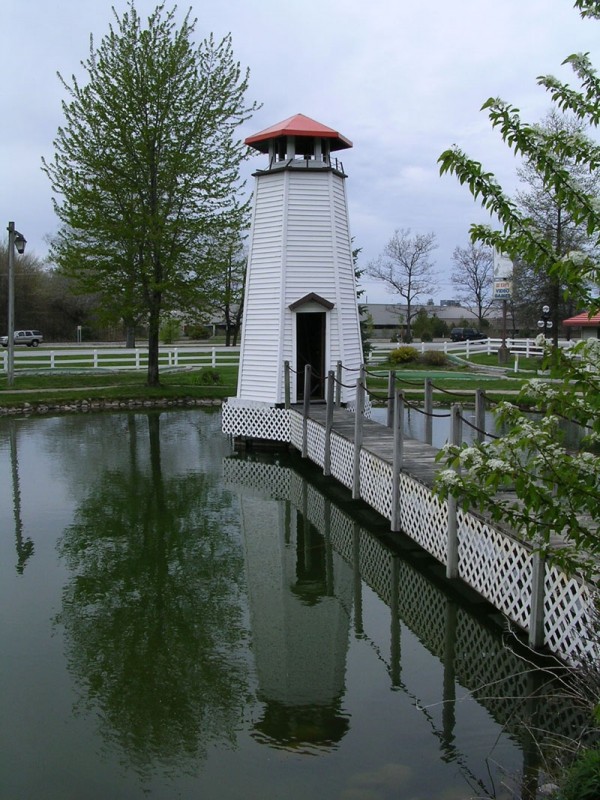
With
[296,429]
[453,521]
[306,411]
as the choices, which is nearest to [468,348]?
[296,429]

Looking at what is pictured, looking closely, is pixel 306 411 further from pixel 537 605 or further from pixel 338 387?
pixel 537 605

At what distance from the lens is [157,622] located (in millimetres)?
7430

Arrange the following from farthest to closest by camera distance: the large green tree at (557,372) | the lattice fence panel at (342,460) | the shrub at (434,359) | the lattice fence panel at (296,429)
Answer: the shrub at (434,359) → the lattice fence panel at (296,429) → the lattice fence panel at (342,460) → the large green tree at (557,372)

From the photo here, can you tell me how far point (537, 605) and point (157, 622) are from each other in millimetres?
3450

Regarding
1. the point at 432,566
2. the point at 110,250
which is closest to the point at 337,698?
→ the point at 432,566

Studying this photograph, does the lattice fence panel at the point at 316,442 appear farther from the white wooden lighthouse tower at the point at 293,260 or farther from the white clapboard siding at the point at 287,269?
the white clapboard siding at the point at 287,269

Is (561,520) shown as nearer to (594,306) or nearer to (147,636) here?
(594,306)

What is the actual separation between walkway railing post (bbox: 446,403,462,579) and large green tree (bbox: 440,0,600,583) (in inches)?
132

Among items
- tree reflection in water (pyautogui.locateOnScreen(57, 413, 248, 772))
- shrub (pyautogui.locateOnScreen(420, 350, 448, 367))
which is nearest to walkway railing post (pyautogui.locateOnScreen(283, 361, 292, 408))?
tree reflection in water (pyautogui.locateOnScreen(57, 413, 248, 772))

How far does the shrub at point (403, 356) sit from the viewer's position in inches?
1375

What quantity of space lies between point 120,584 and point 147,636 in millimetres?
1527

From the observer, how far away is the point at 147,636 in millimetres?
7102

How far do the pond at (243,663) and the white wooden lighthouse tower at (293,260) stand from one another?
5536 mm

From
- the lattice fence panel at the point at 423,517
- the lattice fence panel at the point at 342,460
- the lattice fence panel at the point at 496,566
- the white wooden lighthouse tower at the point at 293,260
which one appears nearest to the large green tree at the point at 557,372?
the lattice fence panel at the point at 496,566
